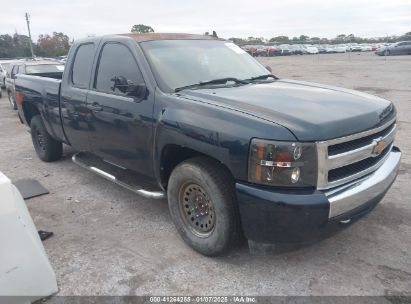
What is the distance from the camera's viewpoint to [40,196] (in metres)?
5.02

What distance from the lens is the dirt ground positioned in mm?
2990

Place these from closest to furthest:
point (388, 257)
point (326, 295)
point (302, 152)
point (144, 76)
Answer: point (302, 152) → point (326, 295) → point (388, 257) → point (144, 76)

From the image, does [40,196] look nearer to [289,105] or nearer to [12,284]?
[12,284]

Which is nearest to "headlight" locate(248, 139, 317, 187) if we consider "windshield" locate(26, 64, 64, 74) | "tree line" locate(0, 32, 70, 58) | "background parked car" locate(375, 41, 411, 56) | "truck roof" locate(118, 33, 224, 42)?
"truck roof" locate(118, 33, 224, 42)

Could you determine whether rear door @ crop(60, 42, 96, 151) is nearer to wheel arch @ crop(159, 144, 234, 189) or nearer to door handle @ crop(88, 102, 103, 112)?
door handle @ crop(88, 102, 103, 112)

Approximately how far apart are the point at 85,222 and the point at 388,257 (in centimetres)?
300

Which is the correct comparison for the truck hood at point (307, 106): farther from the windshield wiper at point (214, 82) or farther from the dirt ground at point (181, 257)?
the dirt ground at point (181, 257)

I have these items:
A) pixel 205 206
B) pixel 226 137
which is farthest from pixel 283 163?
pixel 205 206

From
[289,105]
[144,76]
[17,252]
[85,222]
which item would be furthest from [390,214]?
[17,252]

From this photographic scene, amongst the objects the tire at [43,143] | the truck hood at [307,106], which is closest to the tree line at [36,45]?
the tire at [43,143]

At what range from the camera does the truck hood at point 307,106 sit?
9.01ft

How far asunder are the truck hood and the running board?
3.53 ft

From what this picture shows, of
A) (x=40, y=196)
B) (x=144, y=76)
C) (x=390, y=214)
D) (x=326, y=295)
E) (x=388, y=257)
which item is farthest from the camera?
(x=40, y=196)

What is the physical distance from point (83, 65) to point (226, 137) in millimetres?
2763
